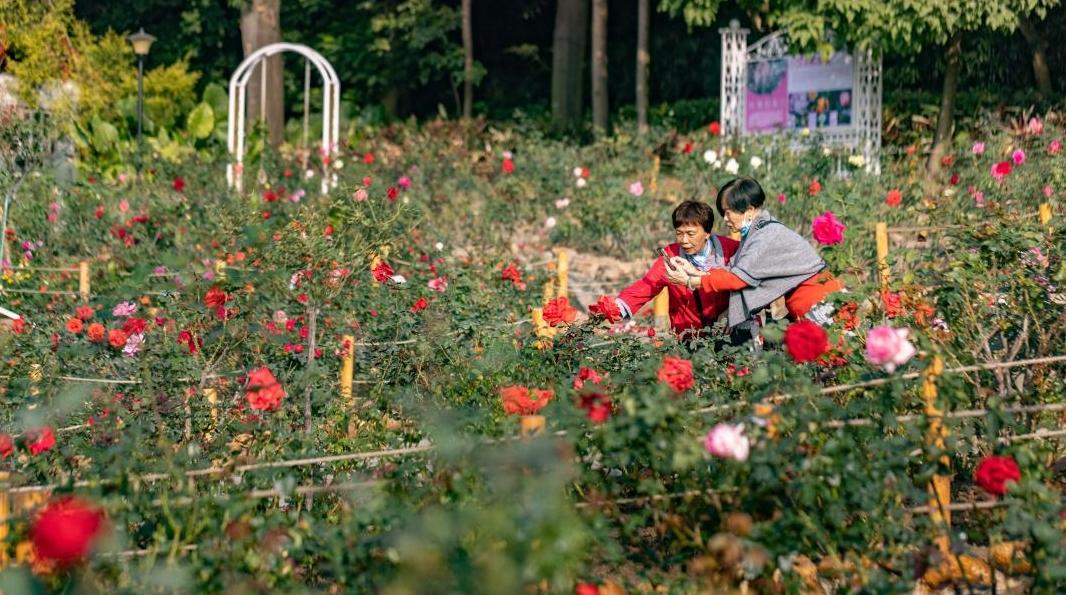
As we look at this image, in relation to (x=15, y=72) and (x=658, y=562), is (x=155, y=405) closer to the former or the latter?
(x=658, y=562)

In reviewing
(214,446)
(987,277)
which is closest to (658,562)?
(214,446)

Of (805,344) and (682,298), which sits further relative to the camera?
(682,298)

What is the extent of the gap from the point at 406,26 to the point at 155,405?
814 inches

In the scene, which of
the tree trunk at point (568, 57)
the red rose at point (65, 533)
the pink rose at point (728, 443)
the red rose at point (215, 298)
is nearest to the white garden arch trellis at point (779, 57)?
the tree trunk at point (568, 57)

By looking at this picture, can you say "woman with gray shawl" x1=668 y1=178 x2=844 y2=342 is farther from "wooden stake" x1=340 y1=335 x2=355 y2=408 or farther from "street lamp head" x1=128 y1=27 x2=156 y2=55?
"street lamp head" x1=128 y1=27 x2=156 y2=55

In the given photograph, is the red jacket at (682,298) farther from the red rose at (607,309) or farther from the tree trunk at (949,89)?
the tree trunk at (949,89)

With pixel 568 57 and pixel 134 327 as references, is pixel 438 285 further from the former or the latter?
pixel 568 57

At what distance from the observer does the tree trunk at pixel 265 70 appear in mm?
19297

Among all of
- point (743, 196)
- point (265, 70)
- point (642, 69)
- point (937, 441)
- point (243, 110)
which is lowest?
point (937, 441)

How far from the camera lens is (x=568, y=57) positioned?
2194 centimetres

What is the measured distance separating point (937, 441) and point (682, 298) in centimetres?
192

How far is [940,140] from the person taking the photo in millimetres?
15586

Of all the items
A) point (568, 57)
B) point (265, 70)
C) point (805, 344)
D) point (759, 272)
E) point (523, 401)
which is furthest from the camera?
point (568, 57)

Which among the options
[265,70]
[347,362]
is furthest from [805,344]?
[265,70]
